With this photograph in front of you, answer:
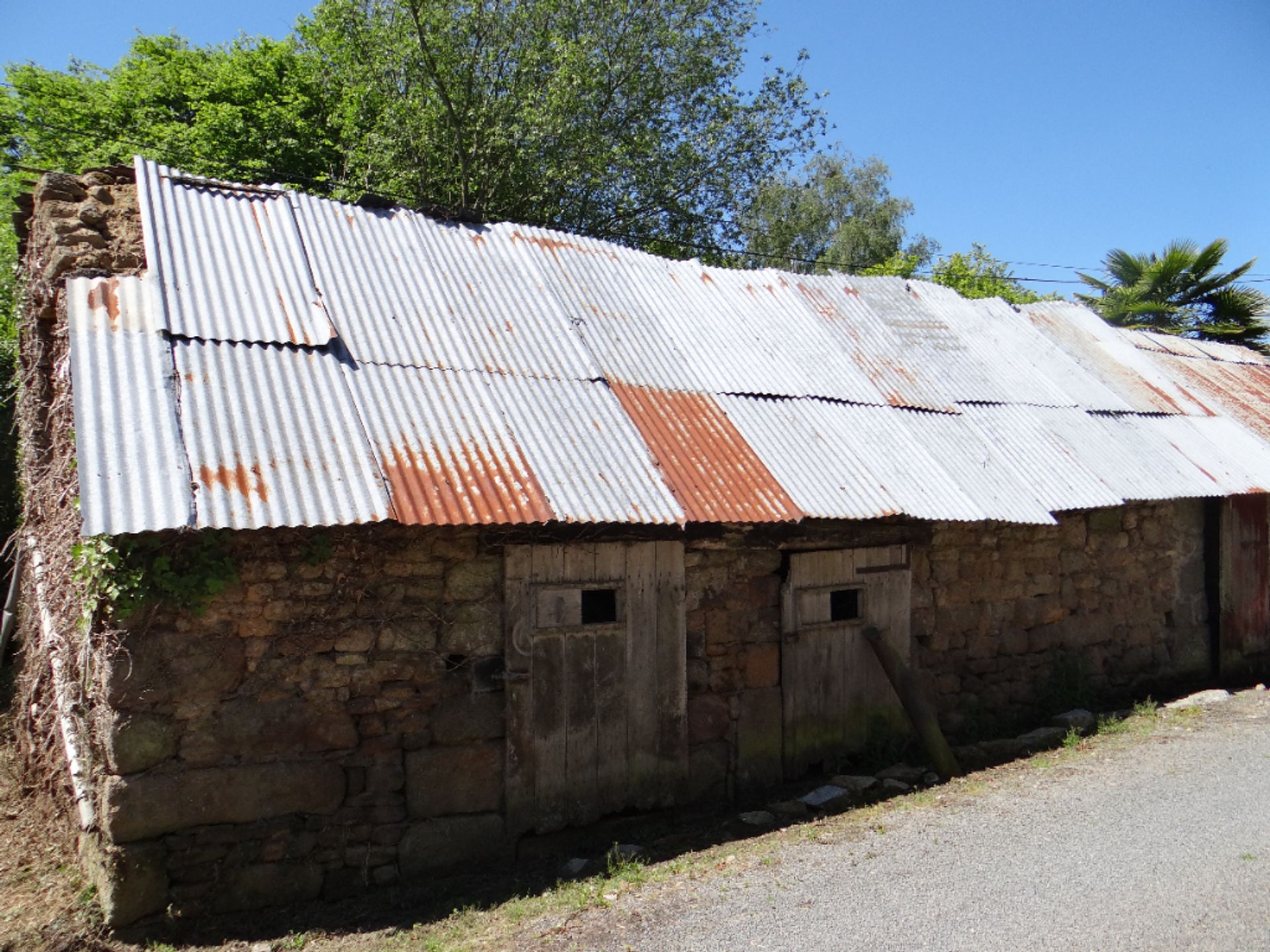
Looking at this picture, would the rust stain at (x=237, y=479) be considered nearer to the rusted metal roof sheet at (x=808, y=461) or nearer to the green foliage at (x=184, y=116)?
the rusted metal roof sheet at (x=808, y=461)

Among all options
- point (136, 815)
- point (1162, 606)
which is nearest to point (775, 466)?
point (136, 815)

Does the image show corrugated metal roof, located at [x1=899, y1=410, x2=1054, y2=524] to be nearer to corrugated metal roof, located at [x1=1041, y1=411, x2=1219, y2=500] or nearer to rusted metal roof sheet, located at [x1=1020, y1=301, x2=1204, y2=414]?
corrugated metal roof, located at [x1=1041, y1=411, x2=1219, y2=500]

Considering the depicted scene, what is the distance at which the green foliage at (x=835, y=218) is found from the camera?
2780 centimetres

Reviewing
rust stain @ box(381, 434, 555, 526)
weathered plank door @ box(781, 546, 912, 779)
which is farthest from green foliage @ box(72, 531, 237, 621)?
weathered plank door @ box(781, 546, 912, 779)

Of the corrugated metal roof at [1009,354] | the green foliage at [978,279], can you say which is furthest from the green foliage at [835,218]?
the corrugated metal roof at [1009,354]

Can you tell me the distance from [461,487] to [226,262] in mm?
2595

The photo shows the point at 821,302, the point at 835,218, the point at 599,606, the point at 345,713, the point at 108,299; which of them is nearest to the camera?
the point at 345,713

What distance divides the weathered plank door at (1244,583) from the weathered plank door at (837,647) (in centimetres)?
507

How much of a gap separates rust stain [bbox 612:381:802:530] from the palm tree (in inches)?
480

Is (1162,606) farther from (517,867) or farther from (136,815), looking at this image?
(136,815)

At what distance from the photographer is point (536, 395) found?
6.59m

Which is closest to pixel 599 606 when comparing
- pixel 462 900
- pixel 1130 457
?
pixel 462 900

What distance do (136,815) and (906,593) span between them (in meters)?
5.72

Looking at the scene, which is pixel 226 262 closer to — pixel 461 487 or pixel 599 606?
pixel 461 487
